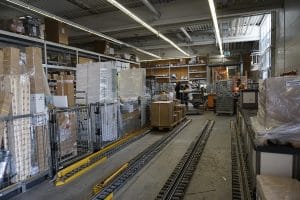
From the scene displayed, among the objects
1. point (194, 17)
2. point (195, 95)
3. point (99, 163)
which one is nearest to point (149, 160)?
point (99, 163)

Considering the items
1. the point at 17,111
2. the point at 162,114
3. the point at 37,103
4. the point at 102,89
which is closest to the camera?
the point at 17,111

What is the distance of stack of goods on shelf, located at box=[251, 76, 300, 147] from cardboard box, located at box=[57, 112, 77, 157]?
297 centimetres

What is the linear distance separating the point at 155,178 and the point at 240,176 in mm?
1193

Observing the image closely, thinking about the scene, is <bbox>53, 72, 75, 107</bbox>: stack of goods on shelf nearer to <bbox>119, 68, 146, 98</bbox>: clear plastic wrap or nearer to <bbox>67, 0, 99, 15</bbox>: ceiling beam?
<bbox>119, 68, 146, 98</bbox>: clear plastic wrap

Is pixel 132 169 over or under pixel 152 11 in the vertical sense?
under

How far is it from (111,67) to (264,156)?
3.78 metres

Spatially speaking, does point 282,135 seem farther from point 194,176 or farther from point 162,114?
point 162,114

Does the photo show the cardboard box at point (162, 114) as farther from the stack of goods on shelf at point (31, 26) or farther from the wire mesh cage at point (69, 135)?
the stack of goods on shelf at point (31, 26)

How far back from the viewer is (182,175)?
336 centimetres

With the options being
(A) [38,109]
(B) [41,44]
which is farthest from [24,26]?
(A) [38,109]

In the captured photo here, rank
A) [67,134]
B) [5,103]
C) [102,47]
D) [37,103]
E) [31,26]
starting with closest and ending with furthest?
1. [5,103]
2. [37,103]
3. [67,134]
4. [31,26]
5. [102,47]

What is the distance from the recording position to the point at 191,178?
329cm

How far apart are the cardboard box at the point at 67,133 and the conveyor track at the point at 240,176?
8.82ft

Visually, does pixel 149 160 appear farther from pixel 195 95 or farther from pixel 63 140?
pixel 195 95
